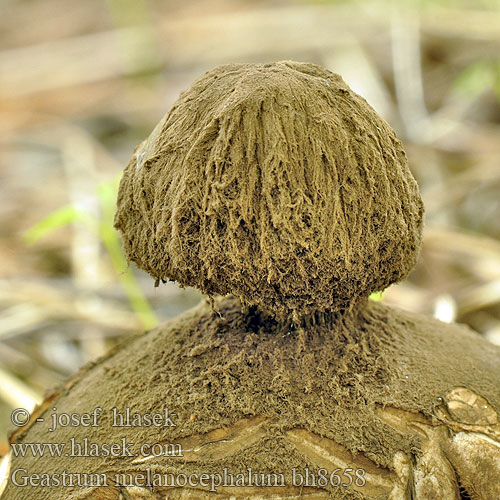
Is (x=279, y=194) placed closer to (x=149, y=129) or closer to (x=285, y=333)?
(x=285, y=333)

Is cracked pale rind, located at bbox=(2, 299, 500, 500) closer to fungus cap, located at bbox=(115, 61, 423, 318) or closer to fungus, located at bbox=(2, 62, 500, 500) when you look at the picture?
fungus, located at bbox=(2, 62, 500, 500)

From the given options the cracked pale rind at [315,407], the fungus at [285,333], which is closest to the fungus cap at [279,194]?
the fungus at [285,333]

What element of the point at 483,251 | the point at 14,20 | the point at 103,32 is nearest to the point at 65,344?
the point at 483,251

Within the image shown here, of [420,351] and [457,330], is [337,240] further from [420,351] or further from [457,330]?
[457,330]

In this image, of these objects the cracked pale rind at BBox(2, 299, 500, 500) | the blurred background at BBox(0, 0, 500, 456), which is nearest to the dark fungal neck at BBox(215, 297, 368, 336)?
the cracked pale rind at BBox(2, 299, 500, 500)

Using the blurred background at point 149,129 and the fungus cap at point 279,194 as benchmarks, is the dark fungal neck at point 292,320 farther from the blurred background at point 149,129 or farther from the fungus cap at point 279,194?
the blurred background at point 149,129

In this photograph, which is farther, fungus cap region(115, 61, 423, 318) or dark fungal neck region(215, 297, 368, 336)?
dark fungal neck region(215, 297, 368, 336)

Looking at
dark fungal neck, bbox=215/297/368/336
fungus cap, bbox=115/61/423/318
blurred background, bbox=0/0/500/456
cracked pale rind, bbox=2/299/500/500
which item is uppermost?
blurred background, bbox=0/0/500/456
